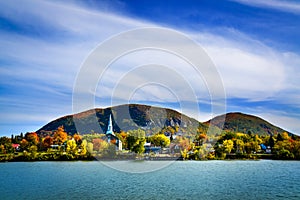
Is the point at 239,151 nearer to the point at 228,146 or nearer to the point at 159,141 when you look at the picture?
the point at 228,146

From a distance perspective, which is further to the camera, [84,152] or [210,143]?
[210,143]

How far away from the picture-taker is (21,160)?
140ft

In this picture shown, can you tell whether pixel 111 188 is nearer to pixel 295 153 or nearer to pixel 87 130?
pixel 295 153

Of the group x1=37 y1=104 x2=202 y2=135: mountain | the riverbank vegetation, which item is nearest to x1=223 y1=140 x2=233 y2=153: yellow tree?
the riverbank vegetation

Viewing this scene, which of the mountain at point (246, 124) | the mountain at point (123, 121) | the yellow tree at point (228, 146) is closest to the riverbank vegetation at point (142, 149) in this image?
the yellow tree at point (228, 146)

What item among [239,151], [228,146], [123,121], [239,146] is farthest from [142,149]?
[123,121]

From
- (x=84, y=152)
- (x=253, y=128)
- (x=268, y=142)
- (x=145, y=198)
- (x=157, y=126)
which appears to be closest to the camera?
(x=145, y=198)

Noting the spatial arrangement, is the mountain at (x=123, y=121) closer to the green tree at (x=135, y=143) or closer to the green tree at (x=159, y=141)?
the green tree at (x=159, y=141)

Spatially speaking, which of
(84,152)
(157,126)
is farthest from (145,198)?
(157,126)

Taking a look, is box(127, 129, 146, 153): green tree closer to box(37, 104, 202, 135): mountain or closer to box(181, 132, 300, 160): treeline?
box(181, 132, 300, 160): treeline

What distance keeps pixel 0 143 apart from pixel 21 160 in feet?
29.4

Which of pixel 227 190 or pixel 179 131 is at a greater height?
pixel 179 131

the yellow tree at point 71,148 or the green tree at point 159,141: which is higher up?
the green tree at point 159,141

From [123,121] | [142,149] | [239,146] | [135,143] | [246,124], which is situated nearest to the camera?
[142,149]
